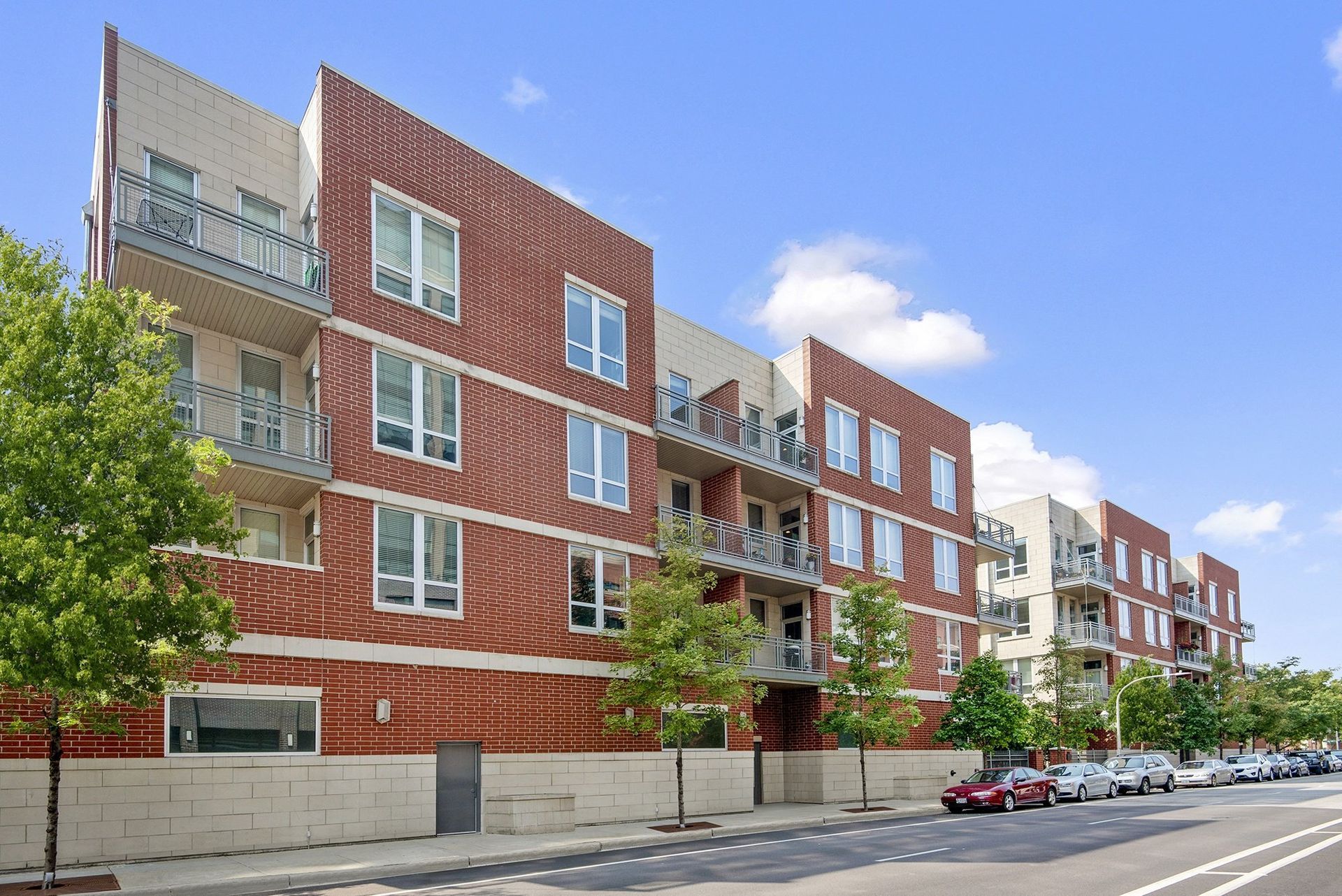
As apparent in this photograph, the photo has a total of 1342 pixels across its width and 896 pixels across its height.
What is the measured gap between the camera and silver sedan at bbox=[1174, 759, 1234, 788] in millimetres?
44750

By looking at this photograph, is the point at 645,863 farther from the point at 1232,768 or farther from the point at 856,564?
the point at 1232,768

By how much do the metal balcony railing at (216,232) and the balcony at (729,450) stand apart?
10.1 metres

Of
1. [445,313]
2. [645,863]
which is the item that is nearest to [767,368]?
[445,313]

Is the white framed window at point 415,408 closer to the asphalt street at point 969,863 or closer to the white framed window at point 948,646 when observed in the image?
the asphalt street at point 969,863

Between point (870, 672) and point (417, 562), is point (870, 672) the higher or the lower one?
the lower one

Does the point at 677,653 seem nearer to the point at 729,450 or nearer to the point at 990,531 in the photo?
the point at 729,450

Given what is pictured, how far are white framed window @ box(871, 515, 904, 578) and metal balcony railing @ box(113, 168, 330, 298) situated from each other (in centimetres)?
2176

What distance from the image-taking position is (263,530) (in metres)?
21.8

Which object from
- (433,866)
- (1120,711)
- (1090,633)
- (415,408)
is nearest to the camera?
(433,866)

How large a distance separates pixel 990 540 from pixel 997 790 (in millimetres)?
16144

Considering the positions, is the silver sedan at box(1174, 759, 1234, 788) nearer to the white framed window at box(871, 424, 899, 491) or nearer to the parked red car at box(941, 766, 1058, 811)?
the parked red car at box(941, 766, 1058, 811)

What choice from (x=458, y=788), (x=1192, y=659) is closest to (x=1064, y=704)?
(x=1192, y=659)

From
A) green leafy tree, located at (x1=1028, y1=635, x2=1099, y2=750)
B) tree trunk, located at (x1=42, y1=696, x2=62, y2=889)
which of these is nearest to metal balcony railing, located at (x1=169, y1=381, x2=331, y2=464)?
tree trunk, located at (x1=42, y1=696, x2=62, y2=889)

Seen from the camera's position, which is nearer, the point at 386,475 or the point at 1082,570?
the point at 386,475
